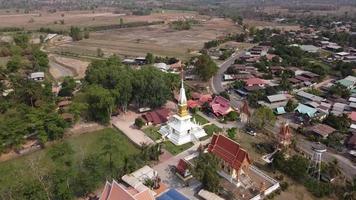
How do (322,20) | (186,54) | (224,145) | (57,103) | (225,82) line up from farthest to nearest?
1. (322,20)
2. (186,54)
3. (225,82)
4. (57,103)
5. (224,145)

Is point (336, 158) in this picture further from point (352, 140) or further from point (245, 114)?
point (245, 114)

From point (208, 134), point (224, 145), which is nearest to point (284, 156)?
point (224, 145)

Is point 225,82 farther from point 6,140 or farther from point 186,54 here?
point 6,140

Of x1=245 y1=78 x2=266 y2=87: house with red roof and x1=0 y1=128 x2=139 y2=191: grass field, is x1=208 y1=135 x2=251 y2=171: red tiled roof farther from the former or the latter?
x1=245 y1=78 x2=266 y2=87: house with red roof

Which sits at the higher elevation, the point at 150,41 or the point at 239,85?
the point at 150,41

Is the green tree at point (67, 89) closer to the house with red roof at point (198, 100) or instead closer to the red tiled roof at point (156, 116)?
the red tiled roof at point (156, 116)

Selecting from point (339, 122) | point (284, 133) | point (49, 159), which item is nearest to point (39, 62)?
point (49, 159)
